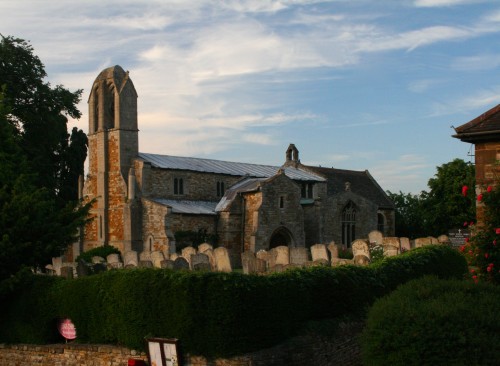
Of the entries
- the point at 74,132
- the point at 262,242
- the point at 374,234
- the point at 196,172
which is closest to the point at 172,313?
the point at 374,234

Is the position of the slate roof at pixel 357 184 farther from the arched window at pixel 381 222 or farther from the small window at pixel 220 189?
the small window at pixel 220 189

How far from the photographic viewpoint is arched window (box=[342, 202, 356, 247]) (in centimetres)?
5784

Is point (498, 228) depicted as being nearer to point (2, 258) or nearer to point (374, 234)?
point (2, 258)

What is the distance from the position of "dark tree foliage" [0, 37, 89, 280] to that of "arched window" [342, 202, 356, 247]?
2157 centimetres

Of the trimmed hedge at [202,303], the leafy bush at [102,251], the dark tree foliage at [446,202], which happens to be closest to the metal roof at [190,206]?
the leafy bush at [102,251]

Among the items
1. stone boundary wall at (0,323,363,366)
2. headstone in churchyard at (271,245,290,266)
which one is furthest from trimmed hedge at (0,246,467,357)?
headstone in churchyard at (271,245,290,266)

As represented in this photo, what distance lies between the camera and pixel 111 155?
52719 millimetres

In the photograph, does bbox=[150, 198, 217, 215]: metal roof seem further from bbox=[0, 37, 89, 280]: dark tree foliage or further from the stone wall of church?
bbox=[0, 37, 89, 280]: dark tree foliage

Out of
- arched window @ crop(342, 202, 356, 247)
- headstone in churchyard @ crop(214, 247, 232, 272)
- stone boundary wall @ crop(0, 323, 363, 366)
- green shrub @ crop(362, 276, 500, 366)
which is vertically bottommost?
stone boundary wall @ crop(0, 323, 363, 366)

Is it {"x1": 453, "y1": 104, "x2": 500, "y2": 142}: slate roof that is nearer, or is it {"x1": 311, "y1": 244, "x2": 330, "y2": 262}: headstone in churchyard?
{"x1": 453, "y1": 104, "x2": 500, "y2": 142}: slate roof

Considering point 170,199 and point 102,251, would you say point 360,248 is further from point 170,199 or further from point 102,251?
point 170,199

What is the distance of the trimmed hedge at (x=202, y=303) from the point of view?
15.4 metres

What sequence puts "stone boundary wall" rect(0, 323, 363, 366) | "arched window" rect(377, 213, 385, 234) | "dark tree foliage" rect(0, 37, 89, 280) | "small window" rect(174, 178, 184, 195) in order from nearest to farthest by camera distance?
1. "stone boundary wall" rect(0, 323, 363, 366)
2. "dark tree foliage" rect(0, 37, 89, 280)
3. "small window" rect(174, 178, 184, 195)
4. "arched window" rect(377, 213, 385, 234)

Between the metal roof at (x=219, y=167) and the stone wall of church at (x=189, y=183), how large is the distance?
38 centimetres
